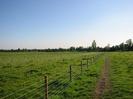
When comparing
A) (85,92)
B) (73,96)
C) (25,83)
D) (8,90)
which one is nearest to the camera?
(73,96)

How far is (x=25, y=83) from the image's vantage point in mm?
17766

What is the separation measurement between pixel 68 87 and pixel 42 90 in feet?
6.29

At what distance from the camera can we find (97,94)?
1319 cm

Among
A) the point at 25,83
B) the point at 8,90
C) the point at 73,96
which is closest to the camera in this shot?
the point at 73,96

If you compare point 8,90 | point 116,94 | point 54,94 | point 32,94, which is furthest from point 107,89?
point 8,90

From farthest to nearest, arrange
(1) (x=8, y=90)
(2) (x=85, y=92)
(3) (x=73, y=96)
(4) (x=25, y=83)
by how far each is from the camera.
Result: (4) (x=25, y=83) < (1) (x=8, y=90) < (2) (x=85, y=92) < (3) (x=73, y=96)

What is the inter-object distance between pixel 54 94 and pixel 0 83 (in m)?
6.51

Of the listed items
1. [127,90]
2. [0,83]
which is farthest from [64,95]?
[0,83]

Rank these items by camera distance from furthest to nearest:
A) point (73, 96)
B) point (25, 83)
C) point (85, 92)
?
point (25, 83) < point (85, 92) < point (73, 96)

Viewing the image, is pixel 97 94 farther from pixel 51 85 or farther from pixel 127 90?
pixel 51 85

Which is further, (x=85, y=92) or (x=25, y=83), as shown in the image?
(x=25, y=83)

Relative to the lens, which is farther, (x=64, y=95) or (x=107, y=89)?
(x=107, y=89)

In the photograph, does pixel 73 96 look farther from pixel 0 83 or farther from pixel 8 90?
pixel 0 83

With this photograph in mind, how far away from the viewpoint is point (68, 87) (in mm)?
15414
